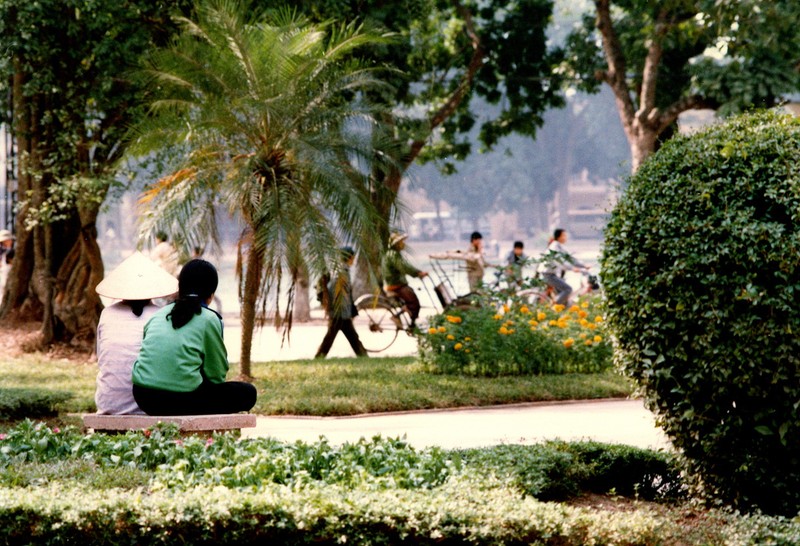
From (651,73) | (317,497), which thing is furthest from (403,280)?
(317,497)

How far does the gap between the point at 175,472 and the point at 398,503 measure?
4.04ft

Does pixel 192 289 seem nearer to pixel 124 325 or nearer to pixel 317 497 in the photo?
pixel 124 325

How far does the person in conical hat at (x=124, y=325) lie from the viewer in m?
6.90

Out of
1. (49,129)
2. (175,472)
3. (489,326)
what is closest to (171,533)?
(175,472)

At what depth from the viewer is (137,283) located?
7078 mm

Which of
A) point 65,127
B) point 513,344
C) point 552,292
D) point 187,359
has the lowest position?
point 513,344

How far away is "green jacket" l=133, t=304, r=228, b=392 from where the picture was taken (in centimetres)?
643

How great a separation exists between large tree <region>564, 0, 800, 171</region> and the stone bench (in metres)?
11.6

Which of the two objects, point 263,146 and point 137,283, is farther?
point 263,146

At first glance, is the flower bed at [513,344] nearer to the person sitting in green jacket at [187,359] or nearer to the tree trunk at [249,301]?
the tree trunk at [249,301]

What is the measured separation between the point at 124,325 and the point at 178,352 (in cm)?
76

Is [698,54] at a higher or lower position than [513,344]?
higher

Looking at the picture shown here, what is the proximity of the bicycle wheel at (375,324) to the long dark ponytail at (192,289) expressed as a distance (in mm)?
6801

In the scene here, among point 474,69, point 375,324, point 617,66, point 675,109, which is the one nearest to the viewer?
point 375,324
